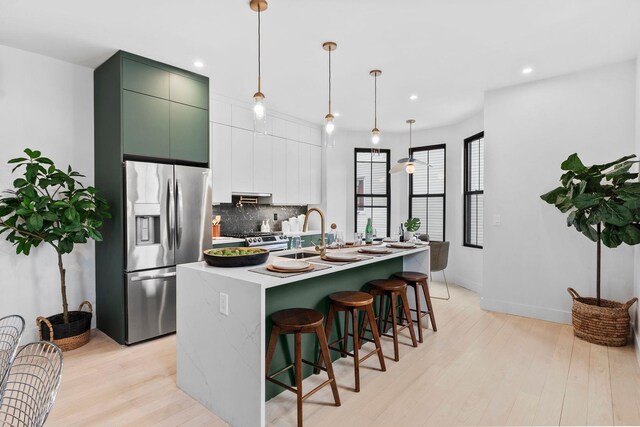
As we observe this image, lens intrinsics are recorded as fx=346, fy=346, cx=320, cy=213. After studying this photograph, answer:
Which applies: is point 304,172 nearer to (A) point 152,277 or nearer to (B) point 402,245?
(B) point 402,245

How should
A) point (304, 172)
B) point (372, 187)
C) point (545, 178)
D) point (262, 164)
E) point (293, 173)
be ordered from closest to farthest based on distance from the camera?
point (545, 178)
point (262, 164)
point (293, 173)
point (304, 172)
point (372, 187)

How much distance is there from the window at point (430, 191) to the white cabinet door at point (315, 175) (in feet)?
5.92

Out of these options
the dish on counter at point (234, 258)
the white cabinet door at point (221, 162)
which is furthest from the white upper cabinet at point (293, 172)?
the dish on counter at point (234, 258)

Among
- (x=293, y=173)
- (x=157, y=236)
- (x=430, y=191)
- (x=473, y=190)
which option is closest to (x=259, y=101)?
(x=157, y=236)

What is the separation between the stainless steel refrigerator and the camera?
331 centimetres

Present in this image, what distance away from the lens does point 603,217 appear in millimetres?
3041

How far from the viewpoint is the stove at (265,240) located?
4492mm

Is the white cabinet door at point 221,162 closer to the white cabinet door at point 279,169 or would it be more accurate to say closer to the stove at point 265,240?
the stove at point 265,240

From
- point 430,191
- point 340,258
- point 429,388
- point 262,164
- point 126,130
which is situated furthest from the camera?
point 430,191

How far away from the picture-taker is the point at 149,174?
340 centimetres

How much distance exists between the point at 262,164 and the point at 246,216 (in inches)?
33.2

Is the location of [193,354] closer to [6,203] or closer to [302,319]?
[302,319]

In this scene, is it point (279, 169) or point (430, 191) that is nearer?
point (279, 169)

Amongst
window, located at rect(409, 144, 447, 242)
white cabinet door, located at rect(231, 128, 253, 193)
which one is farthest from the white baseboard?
white cabinet door, located at rect(231, 128, 253, 193)
